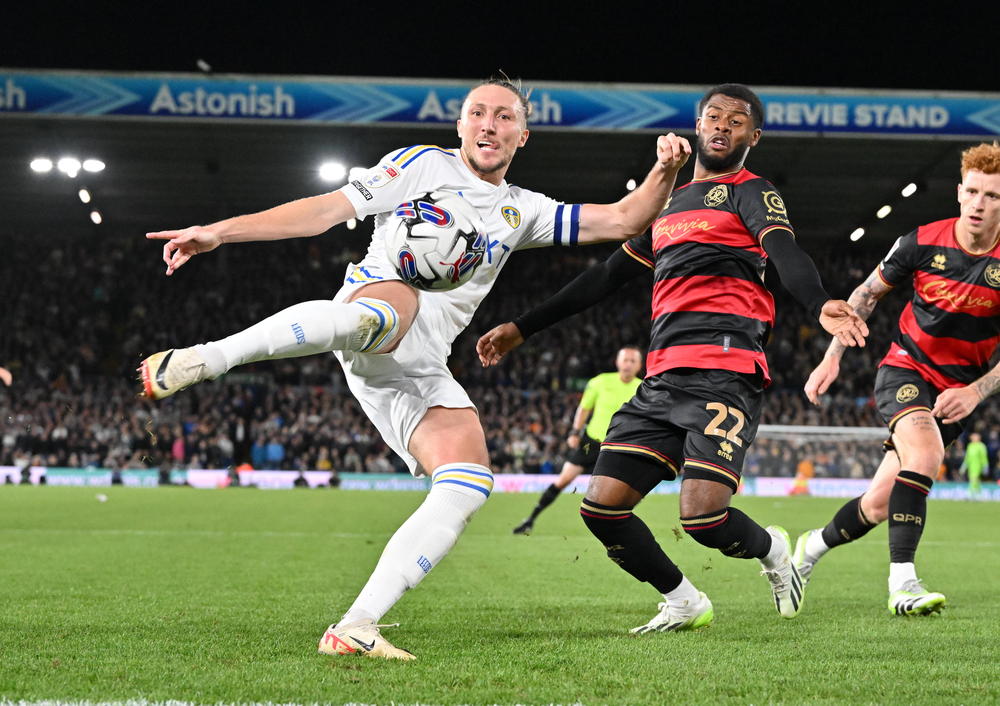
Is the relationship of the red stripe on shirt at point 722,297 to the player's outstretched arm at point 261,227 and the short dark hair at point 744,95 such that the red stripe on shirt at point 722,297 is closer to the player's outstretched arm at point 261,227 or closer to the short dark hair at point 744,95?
the short dark hair at point 744,95

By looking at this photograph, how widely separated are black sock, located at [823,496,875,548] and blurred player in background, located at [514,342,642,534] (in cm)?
539

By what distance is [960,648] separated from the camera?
13.1ft

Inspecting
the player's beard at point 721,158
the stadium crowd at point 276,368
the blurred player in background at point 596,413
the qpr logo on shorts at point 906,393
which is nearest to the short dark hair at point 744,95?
the player's beard at point 721,158

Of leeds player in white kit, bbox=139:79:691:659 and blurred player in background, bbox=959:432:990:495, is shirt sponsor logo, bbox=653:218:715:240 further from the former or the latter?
blurred player in background, bbox=959:432:990:495

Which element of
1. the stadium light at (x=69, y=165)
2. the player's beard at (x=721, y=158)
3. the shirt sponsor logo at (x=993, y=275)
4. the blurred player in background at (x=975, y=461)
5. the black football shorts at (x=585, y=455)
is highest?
the stadium light at (x=69, y=165)

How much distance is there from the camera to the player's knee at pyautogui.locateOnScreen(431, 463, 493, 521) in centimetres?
395

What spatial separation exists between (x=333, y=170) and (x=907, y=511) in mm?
22691

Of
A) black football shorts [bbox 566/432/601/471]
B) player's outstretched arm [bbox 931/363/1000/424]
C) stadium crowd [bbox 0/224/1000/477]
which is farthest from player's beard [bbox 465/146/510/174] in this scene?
stadium crowd [bbox 0/224/1000/477]

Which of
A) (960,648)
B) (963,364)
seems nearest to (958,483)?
(963,364)

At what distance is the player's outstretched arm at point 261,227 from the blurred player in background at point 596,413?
7751 mm

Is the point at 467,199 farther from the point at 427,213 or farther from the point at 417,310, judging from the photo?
the point at 417,310

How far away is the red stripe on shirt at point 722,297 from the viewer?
4.49 metres

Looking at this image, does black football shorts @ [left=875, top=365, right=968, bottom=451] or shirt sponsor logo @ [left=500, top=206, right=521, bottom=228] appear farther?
black football shorts @ [left=875, top=365, right=968, bottom=451]

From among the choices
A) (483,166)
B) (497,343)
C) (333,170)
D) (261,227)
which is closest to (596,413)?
(497,343)
